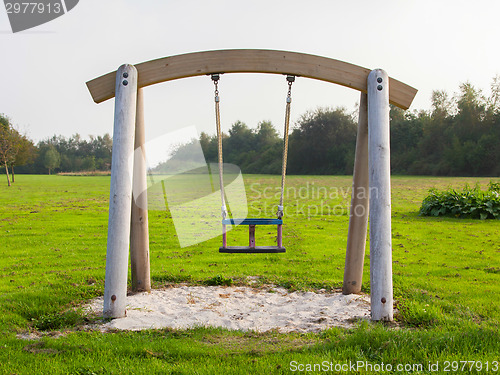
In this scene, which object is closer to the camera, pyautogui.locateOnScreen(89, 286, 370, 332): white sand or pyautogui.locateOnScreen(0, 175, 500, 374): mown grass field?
pyautogui.locateOnScreen(0, 175, 500, 374): mown grass field

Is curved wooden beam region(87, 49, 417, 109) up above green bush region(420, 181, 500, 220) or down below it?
above

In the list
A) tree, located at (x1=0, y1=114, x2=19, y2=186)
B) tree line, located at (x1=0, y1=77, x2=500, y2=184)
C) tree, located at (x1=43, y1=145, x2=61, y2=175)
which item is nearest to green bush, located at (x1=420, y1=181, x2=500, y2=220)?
tree line, located at (x1=0, y1=77, x2=500, y2=184)

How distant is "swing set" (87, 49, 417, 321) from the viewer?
4199 millimetres

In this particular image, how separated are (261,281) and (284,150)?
206 centimetres

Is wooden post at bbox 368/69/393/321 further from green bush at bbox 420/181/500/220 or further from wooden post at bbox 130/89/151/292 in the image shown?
green bush at bbox 420/181/500/220

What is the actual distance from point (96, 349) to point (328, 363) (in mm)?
1810

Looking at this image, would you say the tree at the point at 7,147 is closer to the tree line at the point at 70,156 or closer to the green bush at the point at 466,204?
the tree line at the point at 70,156

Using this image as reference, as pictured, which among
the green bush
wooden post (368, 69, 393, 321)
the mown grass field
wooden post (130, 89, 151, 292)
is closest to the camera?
the mown grass field

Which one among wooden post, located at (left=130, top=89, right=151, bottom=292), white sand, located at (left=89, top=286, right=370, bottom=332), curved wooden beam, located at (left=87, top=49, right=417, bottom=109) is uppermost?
curved wooden beam, located at (left=87, top=49, right=417, bottom=109)

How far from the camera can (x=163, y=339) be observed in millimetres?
3672

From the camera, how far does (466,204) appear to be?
40.3ft

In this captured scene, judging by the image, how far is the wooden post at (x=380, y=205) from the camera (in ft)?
13.6

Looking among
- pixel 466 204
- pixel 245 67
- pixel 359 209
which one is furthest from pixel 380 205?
pixel 466 204

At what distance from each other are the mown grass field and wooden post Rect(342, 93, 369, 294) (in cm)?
42
